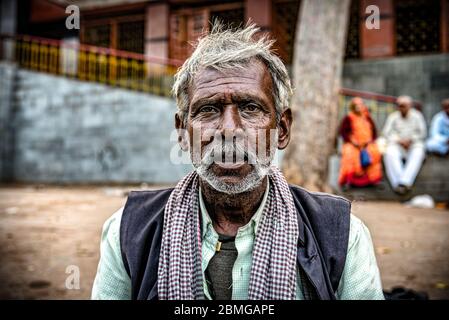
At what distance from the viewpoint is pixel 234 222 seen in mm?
1730

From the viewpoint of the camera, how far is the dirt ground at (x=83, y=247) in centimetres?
335

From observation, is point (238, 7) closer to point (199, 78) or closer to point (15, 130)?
point (15, 130)

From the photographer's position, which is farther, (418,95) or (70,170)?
(70,170)

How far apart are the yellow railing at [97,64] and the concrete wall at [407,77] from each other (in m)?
5.14

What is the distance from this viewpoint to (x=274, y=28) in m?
12.2

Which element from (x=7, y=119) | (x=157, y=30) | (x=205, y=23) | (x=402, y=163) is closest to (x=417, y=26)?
(x=402, y=163)

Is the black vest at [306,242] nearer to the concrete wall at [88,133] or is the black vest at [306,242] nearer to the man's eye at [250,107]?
the man's eye at [250,107]

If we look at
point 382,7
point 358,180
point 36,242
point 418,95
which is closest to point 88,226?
point 36,242

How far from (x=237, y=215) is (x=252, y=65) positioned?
62 centimetres

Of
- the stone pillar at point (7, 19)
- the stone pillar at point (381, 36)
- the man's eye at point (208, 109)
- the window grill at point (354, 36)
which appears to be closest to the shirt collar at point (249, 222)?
the man's eye at point (208, 109)

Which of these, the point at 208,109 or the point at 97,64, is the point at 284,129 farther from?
the point at 97,64

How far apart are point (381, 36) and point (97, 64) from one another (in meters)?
8.54

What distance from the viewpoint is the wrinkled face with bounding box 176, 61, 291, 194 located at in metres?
1.61

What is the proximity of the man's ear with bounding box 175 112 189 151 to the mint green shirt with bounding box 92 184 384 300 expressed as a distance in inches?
11.4
